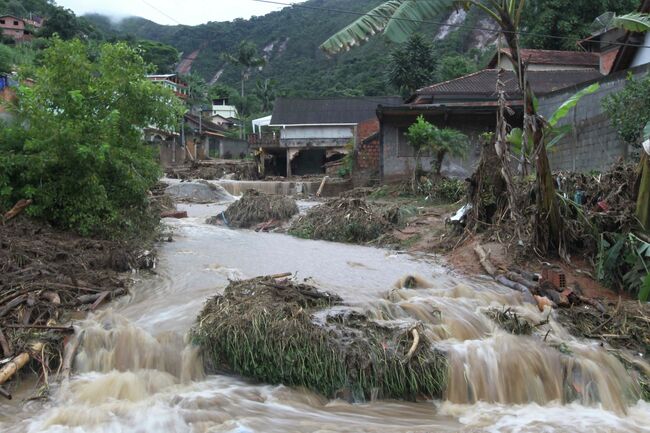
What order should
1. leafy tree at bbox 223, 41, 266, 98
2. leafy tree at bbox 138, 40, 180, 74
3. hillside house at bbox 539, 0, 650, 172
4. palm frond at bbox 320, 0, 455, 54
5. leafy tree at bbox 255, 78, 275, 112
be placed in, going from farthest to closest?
leafy tree at bbox 138, 40, 180, 74 → leafy tree at bbox 223, 41, 266, 98 → leafy tree at bbox 255, 78, 275, 112 → hillside house at bbox 539, 0, 650, 172 → palm frond at bbox 320, 0, 455, 54

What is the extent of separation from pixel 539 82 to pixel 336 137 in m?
18.5

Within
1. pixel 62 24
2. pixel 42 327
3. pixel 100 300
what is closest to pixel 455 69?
pixel 100 300

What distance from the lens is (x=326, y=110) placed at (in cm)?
4378

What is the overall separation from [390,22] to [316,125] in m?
33.1

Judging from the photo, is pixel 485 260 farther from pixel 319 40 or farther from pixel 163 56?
pixel 319 40

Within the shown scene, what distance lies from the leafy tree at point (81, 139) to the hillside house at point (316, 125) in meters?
28.9

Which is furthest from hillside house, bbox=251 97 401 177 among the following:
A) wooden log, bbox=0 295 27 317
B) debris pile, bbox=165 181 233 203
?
wooden log, bbox=0 295 27 317

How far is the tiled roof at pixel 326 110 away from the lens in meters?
42.8

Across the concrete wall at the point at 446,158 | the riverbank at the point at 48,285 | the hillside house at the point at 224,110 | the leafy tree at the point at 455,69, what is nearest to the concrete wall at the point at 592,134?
the concrete wall at the point at 446,158

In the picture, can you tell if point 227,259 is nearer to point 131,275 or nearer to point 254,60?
point 131,275

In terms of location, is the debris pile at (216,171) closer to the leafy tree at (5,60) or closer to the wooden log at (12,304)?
the leafy tree at (5,60)

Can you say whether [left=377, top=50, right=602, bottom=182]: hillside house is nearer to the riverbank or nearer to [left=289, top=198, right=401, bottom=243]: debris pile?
[left=289, top=198, right=401, bottom=243]: debris pile

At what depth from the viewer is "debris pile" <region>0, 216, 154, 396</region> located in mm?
6195

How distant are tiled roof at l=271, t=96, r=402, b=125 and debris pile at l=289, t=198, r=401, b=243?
2724 cm
